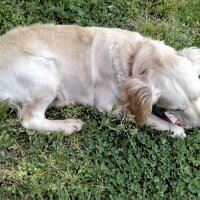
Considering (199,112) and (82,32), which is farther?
(82,32)

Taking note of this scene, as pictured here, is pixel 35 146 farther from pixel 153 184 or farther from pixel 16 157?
Result: pixel 153 184

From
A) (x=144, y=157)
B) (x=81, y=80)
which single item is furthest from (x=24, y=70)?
(x=144, y=157)

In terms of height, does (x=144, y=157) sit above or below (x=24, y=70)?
below

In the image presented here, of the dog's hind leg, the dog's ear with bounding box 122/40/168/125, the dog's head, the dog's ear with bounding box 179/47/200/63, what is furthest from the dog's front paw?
the dog's hind leg

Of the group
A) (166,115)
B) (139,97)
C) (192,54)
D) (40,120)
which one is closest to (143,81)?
(139,97)

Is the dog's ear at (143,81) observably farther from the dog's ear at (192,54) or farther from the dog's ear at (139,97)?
the dog's ear at (192,54)

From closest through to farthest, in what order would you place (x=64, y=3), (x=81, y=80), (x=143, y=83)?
(x=143, y=83) → (x=81, y=80) → (x=64, y=3)

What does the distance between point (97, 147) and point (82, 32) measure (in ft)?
4.02

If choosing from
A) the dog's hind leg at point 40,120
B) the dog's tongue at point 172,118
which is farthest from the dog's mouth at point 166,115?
the dog's hind leg at point 40,120

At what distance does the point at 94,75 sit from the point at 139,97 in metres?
0.68

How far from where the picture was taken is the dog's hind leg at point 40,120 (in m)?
5.65

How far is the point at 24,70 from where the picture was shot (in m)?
5.60

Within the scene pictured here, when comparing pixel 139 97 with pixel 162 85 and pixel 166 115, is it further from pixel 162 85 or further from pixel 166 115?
pixel 166 115

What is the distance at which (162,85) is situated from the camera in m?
5.43
